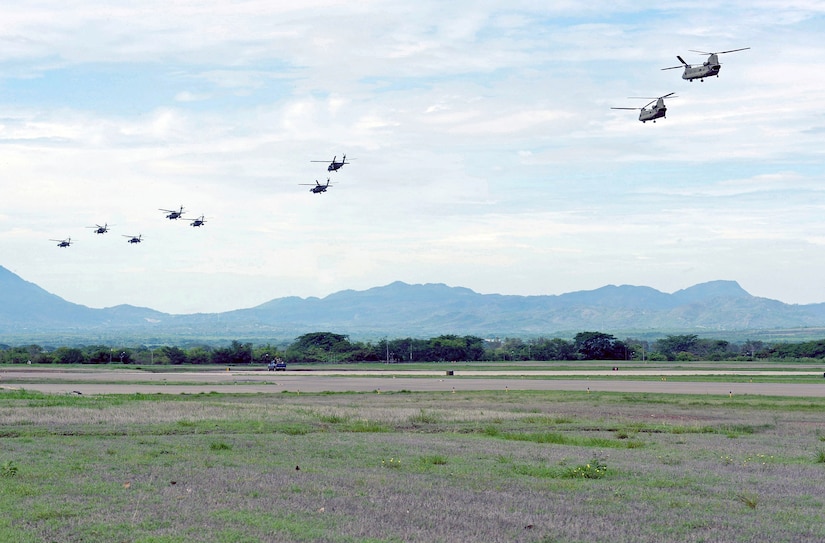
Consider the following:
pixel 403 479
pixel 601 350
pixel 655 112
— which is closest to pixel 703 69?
pixel 655 112

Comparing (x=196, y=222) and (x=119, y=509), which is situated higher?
(x=196, y=222)

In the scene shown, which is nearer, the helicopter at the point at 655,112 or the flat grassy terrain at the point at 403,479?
the flat grassy terrain at the point at 403,479

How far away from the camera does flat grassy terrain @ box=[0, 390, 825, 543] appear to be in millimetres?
13172

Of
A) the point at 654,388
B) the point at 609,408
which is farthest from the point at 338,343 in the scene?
the point at 609,408

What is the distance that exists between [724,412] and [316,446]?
24.6m

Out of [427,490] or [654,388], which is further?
[654,388]

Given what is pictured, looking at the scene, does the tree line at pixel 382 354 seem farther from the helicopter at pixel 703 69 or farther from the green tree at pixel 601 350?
the helicopter at pixel 703 69

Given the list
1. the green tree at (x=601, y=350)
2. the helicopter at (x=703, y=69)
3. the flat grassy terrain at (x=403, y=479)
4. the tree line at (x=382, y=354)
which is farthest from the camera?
the green tree at (x=601, y=350)

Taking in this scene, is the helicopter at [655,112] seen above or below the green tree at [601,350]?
above

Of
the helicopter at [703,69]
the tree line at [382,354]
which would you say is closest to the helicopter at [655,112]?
the helicopter at [703,69]

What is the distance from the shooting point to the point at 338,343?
507 feet

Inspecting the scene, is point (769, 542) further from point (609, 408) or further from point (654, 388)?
point (654, 388)

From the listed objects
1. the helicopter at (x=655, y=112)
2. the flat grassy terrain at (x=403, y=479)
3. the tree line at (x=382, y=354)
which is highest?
the helicopter at (x=655, y=112)

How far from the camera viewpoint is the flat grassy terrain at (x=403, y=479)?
43.2ft
